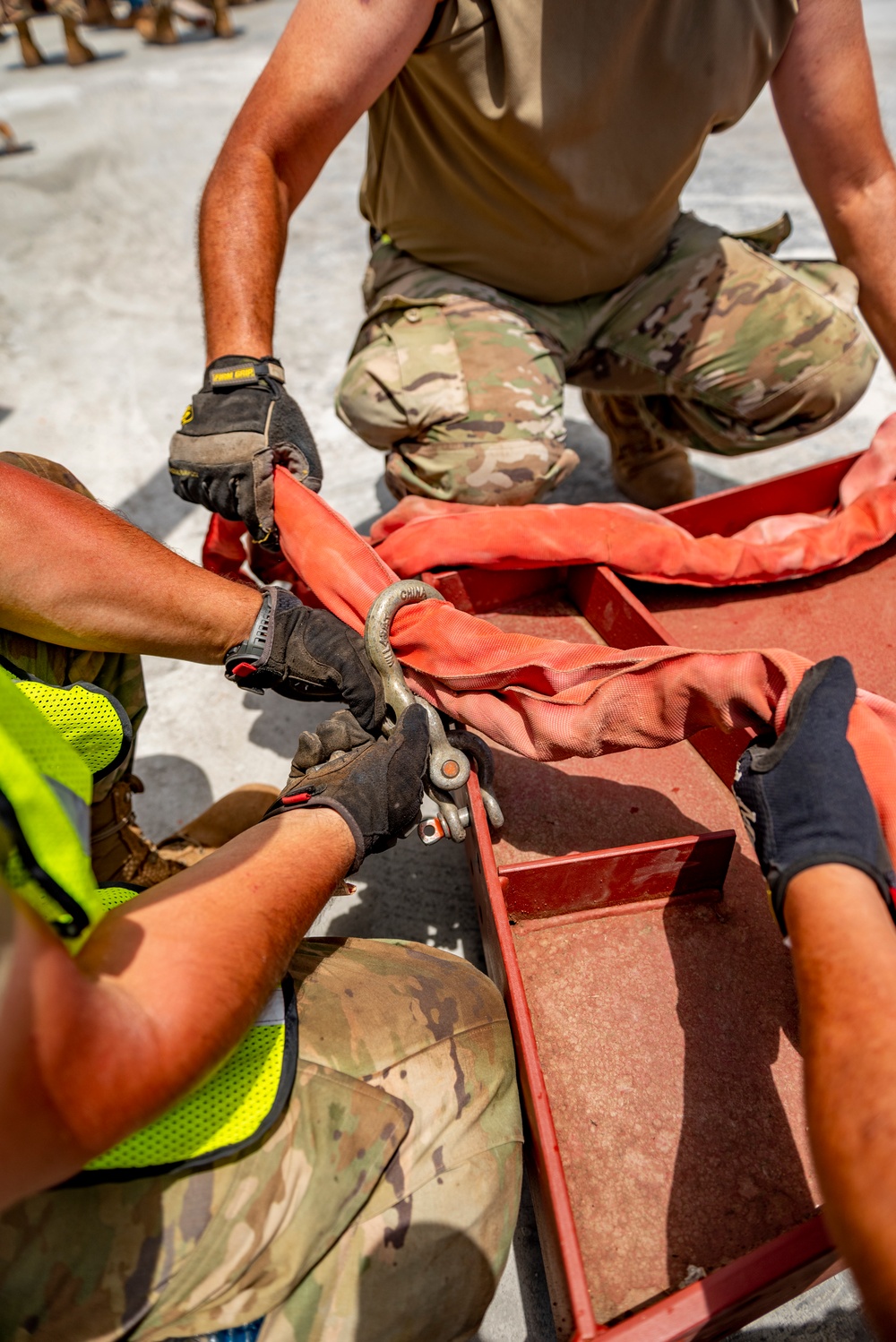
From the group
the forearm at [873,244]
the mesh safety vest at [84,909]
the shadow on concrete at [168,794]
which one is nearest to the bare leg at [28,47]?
the forearm at [873,244]

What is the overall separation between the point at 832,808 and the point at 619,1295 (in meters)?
0.75

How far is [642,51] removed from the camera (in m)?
1.91

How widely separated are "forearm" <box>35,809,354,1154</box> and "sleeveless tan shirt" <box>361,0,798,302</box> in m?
1.71

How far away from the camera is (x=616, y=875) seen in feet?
4.78

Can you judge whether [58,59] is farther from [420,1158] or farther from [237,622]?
[420,1158]

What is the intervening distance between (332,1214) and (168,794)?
1.30m

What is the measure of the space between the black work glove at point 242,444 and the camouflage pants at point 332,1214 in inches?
36.8

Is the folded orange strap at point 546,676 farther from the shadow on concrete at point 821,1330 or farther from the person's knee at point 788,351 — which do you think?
the person's knee at point 788,351

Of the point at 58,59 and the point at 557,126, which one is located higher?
the point at 58,59

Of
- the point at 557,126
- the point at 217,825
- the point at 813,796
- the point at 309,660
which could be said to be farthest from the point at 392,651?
the point at 557,126

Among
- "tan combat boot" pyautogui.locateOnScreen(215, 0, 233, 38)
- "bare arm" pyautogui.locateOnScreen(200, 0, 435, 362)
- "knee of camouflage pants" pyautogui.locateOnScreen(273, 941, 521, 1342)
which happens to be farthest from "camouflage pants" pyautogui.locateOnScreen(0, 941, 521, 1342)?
"tan combat boot" pyautogui.locateOnScreen(215, 0, 233, 38)

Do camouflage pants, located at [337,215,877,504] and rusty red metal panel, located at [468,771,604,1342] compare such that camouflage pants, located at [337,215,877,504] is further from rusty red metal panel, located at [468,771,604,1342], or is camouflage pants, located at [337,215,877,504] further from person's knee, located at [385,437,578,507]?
rusty red metal panel, located at [468,771,604,1342]

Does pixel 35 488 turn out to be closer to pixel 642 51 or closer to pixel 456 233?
pixel 456 233

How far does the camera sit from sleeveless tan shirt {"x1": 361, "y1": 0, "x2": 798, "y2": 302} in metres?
1.83
